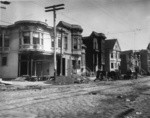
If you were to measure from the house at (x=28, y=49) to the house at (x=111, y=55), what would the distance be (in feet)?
77.1

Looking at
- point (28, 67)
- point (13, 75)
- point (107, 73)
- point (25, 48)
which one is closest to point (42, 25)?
point (25, 48)

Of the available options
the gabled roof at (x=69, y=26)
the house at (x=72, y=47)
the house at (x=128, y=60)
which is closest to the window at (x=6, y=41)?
the house at (x=72, y=47)

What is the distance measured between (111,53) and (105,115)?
1989 inches

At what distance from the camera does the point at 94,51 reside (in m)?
48.8

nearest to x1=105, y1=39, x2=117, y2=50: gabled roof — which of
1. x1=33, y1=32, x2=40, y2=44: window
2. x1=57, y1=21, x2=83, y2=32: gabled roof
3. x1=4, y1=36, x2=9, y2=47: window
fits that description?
x1=57, y1=21, x2=83, y2=32: gabled roof

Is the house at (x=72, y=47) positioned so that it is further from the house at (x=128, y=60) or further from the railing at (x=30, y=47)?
the house at (x=128, y=60)

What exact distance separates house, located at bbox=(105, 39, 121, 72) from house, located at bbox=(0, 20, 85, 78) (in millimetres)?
23496

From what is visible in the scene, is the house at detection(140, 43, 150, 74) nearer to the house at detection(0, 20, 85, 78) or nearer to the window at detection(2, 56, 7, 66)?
the house at detection(0, 20, 85, 78)

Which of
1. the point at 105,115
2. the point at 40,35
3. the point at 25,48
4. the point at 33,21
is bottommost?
the point at 105,115

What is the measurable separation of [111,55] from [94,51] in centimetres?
1000

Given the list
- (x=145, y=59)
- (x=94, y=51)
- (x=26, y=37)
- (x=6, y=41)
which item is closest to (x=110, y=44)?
(x=94, y=51)

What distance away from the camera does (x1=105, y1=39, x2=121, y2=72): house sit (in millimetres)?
55609

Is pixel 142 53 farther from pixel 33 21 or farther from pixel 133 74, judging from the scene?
pixel 33 21

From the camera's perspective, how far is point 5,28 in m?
31.2
